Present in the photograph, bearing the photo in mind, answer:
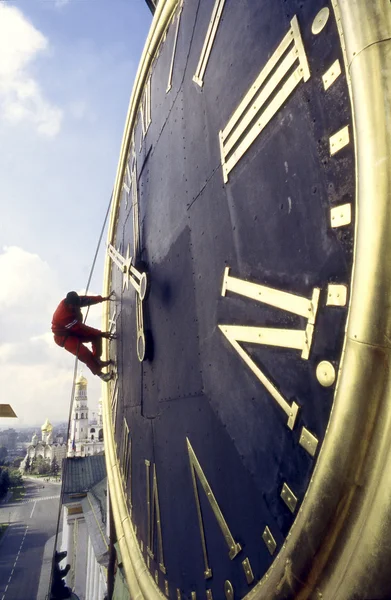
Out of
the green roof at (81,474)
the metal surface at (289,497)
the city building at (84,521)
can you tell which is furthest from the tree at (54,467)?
the metal surface at (289,497)

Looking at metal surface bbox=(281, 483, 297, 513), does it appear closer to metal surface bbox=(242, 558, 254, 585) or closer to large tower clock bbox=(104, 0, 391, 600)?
large tower clock bbox=(104, 0, 391, 600)

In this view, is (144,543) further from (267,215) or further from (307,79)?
(307,79)

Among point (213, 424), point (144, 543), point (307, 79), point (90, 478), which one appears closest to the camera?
point (307, 79)

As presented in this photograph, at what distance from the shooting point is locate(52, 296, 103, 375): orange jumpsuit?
10.2 feet

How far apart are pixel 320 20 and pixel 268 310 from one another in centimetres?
79

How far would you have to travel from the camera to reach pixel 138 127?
2.98m

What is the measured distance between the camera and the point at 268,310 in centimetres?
115

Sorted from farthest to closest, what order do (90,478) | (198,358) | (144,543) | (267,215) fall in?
1. (90,478)
2. (144,543)
3. (198,358)
4. (267,215)

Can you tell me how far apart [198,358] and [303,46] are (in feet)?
4.04

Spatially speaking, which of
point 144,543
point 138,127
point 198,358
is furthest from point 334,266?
point 138,127

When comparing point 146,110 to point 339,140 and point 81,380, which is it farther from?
point 81,380

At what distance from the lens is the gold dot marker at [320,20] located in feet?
3.07

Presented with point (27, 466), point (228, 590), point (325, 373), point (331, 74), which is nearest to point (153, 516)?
point (228, 590)

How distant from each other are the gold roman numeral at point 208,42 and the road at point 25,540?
26.3 meters
